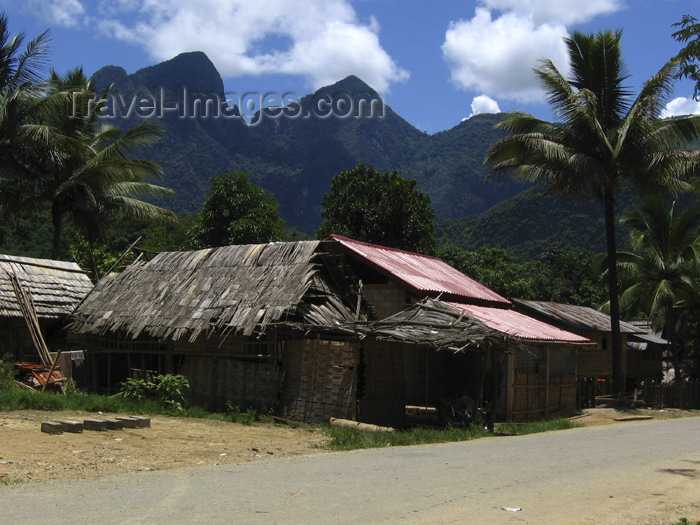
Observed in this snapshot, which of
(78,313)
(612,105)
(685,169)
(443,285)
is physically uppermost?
(612,105)

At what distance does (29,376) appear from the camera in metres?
16.8

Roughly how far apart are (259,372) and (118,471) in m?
7.33

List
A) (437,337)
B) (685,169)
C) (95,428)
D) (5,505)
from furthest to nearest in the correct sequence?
(685,169), (437,337), (95,428), (5,505)

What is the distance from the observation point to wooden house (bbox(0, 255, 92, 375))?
1934 centimetres

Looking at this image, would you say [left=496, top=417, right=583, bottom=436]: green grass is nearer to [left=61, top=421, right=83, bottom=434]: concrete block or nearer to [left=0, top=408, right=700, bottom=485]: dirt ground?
[left=0, top=408, right=700, bottom=485]: dirt ground

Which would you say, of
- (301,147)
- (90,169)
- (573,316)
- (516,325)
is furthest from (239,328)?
(301,147)

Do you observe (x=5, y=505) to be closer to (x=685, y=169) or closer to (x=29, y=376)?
(x=29, y=376)

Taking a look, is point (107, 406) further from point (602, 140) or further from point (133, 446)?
point (602, 140)

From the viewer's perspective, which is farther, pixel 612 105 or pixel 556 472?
pixel 612 105

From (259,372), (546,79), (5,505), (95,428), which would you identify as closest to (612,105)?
(546,79)

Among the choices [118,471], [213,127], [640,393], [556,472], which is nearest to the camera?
[118,471]

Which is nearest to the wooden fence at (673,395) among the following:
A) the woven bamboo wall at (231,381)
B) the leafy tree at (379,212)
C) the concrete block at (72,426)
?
the leafy tree at (379,212)

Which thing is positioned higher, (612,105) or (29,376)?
(612,105)

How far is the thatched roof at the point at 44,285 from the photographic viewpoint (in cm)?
1934
